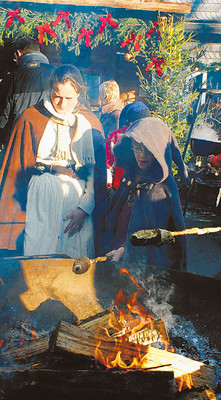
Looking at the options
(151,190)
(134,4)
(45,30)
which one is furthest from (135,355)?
(134,4)

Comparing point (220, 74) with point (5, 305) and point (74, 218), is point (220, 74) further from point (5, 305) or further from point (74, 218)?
point (5, 305)

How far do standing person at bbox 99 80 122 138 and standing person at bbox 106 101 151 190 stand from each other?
0.56 metres

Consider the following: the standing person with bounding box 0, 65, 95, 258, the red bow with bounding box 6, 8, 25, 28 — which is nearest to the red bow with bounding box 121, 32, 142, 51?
the red bow with bounding box 6, 8, 25, 28

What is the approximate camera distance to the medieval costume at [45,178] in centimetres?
414

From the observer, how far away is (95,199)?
4496mm

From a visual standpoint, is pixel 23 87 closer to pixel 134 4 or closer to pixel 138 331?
pixel 134 4

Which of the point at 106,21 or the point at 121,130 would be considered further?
the point at 106,21

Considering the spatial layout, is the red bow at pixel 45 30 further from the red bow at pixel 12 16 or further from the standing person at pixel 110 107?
the standing person at pixel 110 107

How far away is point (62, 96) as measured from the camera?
13.5 ft

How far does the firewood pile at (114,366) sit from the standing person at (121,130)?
2.52m

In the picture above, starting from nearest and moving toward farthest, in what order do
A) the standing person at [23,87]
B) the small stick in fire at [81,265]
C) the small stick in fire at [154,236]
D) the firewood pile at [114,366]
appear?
the firewood pile at [114,366], the small stick in fire at [154,236], the small stick in fire at [81,265], the standing person at [23,87]

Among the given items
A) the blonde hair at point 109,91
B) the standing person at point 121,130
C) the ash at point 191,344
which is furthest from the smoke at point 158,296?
the blonde hair at point 109,91

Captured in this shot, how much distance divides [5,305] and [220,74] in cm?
1036

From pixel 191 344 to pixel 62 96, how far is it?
3.15 meters
